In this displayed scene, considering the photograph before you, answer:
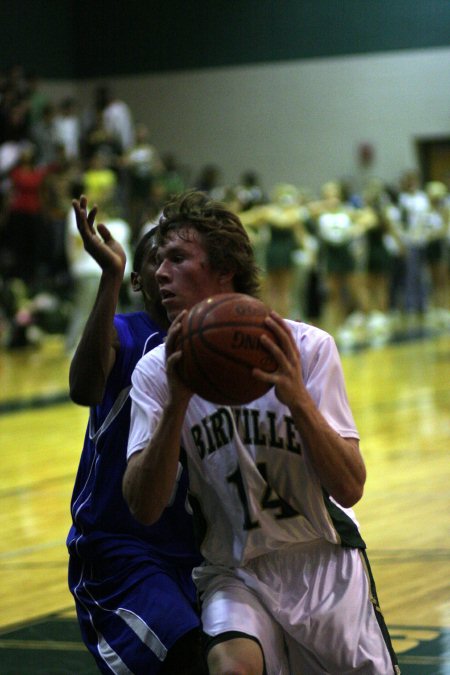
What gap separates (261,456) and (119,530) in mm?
670

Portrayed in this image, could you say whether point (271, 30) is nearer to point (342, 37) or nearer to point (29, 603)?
point (342, 37)

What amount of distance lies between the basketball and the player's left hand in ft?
0.05

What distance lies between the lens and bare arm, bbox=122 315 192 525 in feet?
8.23

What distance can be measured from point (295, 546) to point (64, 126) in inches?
720

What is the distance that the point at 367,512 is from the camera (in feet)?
20.5

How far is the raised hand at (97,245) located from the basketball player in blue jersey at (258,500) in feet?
0.99

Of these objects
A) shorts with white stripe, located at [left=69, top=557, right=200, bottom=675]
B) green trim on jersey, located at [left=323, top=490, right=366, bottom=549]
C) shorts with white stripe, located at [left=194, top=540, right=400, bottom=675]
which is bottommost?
shorts with white stripe, located at [left=69, top=557, right=200, bottom=675]

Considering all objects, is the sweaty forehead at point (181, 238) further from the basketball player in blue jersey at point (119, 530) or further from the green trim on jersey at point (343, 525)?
the green trim on jersey at point (343, 525)

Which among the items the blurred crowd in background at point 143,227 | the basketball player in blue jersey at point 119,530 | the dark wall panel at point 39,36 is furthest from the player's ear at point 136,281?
the dark wall panel at point 39,36

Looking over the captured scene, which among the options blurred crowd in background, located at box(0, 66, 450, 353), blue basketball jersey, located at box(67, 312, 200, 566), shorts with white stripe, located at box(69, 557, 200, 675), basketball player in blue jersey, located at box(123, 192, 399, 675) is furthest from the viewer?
blurred crowd in background, located at box(0, 66, 450, 353)

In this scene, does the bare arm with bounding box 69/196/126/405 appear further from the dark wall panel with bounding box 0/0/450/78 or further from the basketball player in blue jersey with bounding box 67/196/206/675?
the dark wall panel with bounding box 0/0/450/78

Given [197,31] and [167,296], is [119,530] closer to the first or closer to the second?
[167,296]

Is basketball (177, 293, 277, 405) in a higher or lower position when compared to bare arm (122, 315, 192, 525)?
higher

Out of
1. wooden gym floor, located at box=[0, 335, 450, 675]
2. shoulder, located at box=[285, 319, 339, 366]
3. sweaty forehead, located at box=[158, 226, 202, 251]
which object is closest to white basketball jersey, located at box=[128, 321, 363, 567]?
shoulder, located at box=[285, 319, 339, 366]
